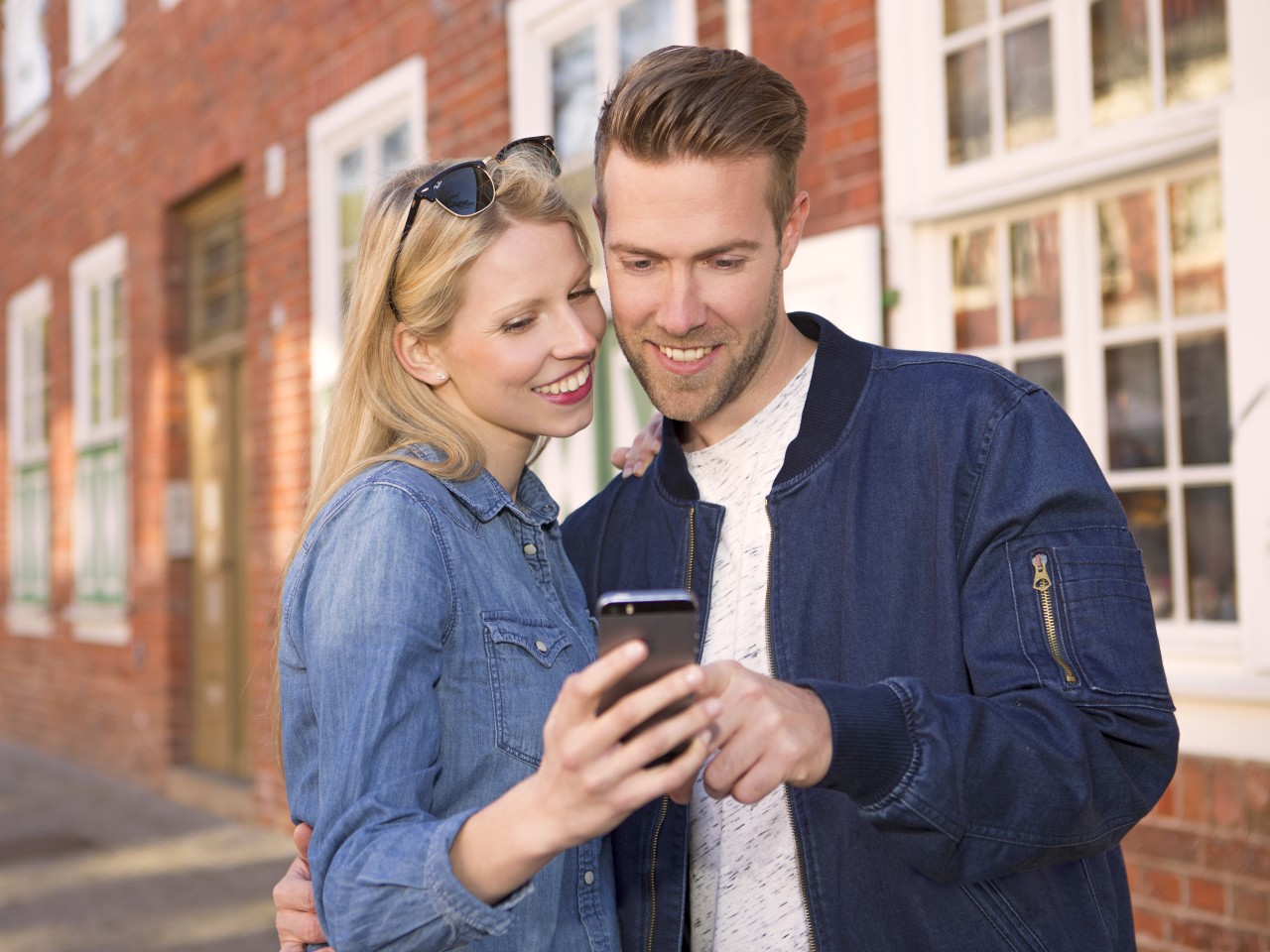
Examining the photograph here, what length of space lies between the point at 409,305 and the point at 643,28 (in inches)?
151

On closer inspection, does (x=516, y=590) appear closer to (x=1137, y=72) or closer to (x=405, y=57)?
(x=1137, y=72)

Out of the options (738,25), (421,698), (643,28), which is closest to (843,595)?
(421,698)

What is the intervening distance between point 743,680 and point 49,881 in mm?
6595

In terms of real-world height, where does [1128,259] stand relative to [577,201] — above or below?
below

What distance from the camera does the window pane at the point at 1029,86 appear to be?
414 centimetres

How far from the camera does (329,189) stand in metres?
7.77

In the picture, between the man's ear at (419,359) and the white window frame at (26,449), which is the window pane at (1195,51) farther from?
the white window frame at (26,449)

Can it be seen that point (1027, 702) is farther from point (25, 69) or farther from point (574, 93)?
point (25, 69)

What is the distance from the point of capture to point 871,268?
4344mm

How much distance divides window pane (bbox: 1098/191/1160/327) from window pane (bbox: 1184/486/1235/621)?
0.53 m

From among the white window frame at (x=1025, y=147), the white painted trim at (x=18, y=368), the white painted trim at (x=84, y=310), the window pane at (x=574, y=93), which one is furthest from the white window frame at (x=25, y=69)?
the white window frame at (x=1025, y=147)

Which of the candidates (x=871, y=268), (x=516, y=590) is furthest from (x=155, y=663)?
(x=516, y=590)

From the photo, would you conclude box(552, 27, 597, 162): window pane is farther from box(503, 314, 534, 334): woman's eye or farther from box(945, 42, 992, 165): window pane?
box(503, 314, 534, 334): woman's eye

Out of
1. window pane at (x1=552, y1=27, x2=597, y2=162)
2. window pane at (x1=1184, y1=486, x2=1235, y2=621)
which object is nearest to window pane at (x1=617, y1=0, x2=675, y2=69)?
A: window pane at (x1=552, y1=27, x2=597, y2=162)
